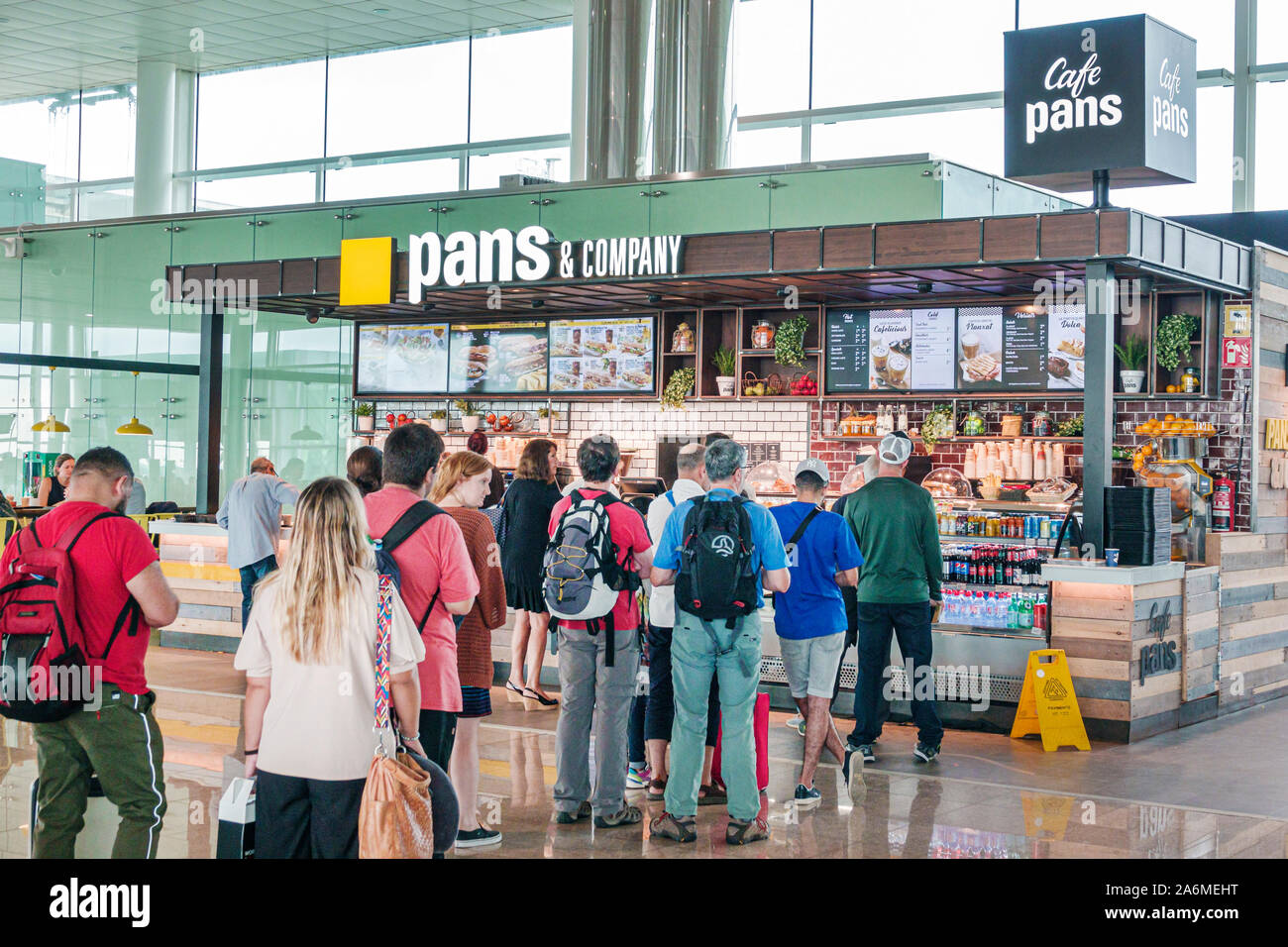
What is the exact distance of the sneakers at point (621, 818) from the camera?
565cm

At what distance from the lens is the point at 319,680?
3.53 m

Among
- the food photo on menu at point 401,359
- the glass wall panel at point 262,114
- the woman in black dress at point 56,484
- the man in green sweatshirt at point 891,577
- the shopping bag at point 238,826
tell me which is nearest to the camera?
the shopping bag at point 238,826

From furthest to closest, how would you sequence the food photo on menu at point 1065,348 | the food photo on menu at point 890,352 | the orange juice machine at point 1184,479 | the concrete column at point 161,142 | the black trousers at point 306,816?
the concrete column at point 161,142
the food photo on menu at point 890,352
the food photo on menu at point 1065,348
the orange juice machine at point 1184,479
the black trousers at point 306,816

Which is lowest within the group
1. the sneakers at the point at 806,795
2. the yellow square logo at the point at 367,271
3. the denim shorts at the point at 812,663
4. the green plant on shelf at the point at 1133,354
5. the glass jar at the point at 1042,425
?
the sneakers at the point at 806,795

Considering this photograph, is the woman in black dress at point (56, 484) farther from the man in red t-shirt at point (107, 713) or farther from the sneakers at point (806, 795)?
the man in red t-shirt at point (107, 713)

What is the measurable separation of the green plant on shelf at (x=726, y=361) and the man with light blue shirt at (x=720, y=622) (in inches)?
226

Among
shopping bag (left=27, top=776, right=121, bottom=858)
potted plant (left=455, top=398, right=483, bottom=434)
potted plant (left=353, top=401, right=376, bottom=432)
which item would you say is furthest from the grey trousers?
potted plant (left=353, top=401, right=376, bottom=432)

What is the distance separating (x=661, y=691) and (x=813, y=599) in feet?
2.63

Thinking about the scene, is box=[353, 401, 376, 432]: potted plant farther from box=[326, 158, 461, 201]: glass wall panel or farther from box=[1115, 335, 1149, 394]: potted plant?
box=[1115, 335, 1149, 394]: potted plant

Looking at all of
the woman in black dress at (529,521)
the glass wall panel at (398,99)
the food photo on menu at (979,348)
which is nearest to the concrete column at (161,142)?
the glass wall panel at (398,99)

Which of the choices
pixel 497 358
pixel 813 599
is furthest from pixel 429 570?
pixel 497 358

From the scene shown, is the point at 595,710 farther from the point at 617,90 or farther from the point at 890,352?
the point at 617,90

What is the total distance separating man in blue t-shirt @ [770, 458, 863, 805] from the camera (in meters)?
5.95
